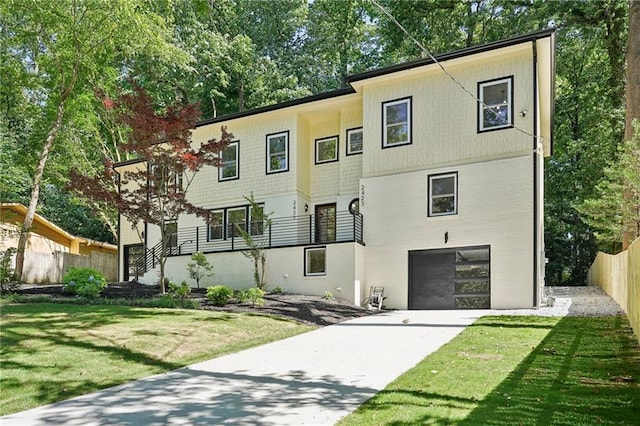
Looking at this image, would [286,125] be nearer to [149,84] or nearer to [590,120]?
[149,84]

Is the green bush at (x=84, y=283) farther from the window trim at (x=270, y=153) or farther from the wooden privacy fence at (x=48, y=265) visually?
the window trim at (x=270, y=153)

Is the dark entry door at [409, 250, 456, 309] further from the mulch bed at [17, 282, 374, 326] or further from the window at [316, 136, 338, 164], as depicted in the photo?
the window at [316, 136, 338, 164]

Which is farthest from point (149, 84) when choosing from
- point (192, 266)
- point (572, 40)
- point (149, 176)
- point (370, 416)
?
point (370, 416)

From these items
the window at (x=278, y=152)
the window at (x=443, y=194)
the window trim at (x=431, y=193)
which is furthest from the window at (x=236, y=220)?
the window at (x=443, y=194)

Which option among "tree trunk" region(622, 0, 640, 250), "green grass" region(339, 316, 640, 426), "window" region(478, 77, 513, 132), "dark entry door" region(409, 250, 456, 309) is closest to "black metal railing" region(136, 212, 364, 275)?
"dark entry door" region(409, 250, 456, 309)

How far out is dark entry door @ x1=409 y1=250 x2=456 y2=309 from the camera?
1541 cm

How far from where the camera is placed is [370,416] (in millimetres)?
4762

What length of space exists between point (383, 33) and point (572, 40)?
10219mm

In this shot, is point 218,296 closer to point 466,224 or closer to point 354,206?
point 354,206

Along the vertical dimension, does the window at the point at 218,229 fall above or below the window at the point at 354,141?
below

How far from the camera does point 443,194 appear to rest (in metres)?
15.6

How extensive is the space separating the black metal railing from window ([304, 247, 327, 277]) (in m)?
0.30

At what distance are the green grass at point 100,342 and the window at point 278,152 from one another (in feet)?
28.7

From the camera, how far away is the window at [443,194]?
15.4 metres
